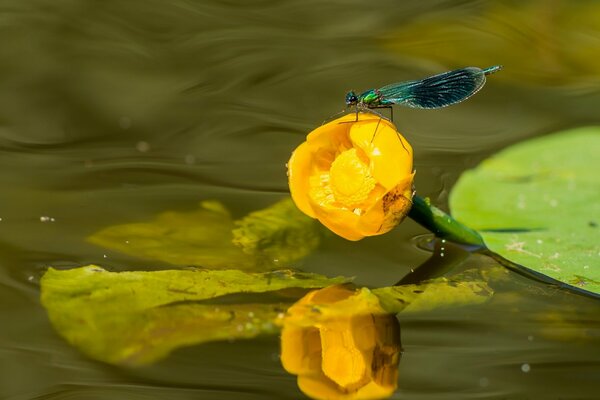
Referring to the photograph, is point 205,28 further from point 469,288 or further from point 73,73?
point 469,288

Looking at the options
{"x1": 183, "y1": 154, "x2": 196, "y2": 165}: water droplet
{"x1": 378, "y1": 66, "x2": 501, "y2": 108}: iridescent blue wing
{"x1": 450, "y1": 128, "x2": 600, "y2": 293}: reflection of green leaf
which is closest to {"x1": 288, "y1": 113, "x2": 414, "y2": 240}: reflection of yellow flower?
{"x1": 378, "y1": 66, "x2": 501, "y2": 108}: iridescent blue wing

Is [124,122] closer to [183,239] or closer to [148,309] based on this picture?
[183,239]

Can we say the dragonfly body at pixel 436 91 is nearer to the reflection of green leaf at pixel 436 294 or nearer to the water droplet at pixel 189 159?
the reflection of green leaf at pixel 436 294

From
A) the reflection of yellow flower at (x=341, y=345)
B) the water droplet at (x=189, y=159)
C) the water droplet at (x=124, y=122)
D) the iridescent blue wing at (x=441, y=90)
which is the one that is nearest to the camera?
the reflection of yellow flower at (x=341, y=345)

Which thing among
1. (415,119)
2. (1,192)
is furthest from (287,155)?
(1,192)

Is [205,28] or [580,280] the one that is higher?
[205,28]

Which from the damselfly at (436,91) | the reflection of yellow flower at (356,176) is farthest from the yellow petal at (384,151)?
the damselfly at (436,91)
